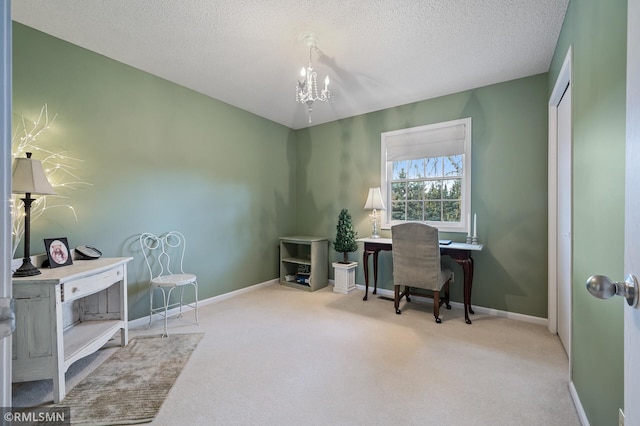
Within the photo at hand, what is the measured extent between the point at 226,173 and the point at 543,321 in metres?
4.03

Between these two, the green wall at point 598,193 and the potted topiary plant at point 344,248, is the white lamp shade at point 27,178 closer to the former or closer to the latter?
the potted topiary plant at point 344,248

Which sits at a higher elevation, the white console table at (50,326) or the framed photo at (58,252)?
the framed photo at (58,252)

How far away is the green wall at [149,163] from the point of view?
2336mm

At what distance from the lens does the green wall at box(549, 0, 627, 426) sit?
3.64 feet

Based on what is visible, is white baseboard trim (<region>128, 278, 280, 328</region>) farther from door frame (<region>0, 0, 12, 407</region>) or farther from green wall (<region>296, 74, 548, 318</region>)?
door frame (<region>0, 0, 12, 407</region>)

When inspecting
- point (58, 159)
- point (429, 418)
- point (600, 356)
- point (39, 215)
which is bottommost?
point (429, 418)

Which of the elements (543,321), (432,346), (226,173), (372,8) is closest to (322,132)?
(226,173)

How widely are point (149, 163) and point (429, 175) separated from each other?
11.1ft

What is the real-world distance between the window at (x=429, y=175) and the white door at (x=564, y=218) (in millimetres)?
870

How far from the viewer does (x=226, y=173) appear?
12.3 feet

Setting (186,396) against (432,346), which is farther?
(432,346)

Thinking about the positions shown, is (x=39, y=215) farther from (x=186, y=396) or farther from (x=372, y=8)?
(x=372, y=8)

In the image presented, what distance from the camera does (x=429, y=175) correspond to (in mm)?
3695

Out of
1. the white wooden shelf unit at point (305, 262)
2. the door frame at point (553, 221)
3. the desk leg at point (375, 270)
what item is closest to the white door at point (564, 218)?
the door frame at point (553, 221)
